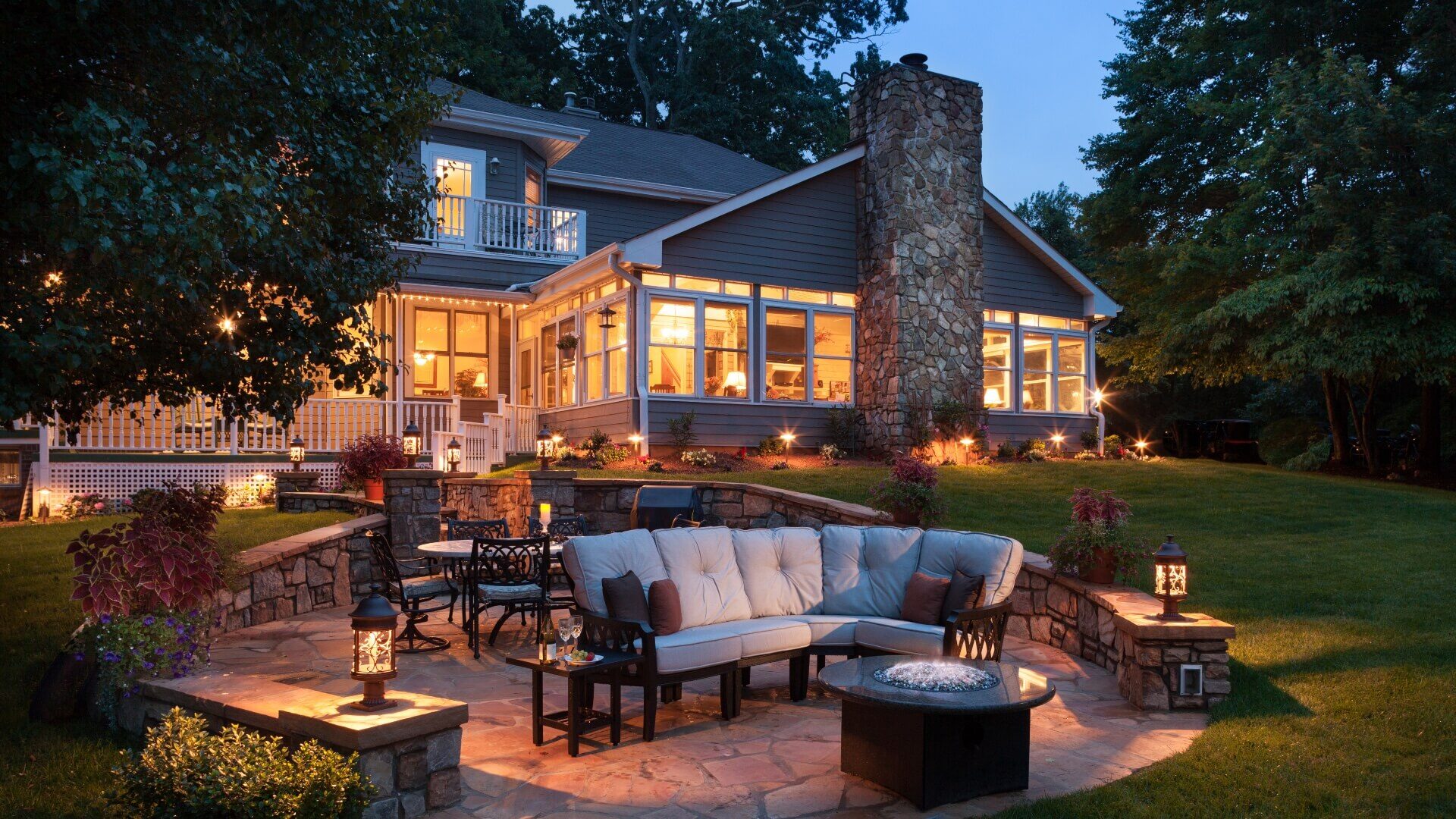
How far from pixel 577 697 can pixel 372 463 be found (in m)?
7.87

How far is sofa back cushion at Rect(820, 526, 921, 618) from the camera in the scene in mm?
7223

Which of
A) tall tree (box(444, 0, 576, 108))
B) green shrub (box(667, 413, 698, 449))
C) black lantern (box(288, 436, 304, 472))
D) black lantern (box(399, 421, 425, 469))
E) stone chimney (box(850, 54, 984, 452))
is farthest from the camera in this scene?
tall tree (box(444, 0, 576, 108))

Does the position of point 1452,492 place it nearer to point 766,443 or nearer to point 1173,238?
point 1173,238

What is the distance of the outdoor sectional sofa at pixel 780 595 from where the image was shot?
242 inches

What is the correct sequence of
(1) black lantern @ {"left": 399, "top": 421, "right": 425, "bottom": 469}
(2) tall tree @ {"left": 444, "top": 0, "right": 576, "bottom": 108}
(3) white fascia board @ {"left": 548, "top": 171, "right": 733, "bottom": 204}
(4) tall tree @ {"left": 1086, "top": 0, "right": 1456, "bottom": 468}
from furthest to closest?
1. (2) tall tree @ {"left": 444, "top": 0, "right": 576, "bottom": 108}
2. (3) white fascia board @ {"left": 548, "top": 171, "right": 733, "bottom": 204}
3. (4) tall tree @ {"left": 1086, "top": 0, "right": 1456, "bottom": 468}
4. (1) black lantern @ {"left": 399, "top": 421, "right": 425, "bottom": 469}

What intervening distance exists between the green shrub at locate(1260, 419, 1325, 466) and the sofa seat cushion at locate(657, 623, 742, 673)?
745 inches

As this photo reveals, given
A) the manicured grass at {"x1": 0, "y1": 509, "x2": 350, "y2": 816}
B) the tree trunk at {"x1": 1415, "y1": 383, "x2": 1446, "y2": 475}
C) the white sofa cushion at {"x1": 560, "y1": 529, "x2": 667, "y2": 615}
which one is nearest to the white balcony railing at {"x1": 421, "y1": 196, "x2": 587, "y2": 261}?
the manicured grass at {"x1": 0, "y1": 509, "x2": 350, "y2": 816}

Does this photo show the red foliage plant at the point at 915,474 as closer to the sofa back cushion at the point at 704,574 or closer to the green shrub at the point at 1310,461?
the sofa back cushion at the point at 704,574

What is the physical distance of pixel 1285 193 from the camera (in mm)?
17375

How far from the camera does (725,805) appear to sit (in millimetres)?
4652

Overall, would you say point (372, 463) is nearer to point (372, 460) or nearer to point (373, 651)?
point (372, 460)

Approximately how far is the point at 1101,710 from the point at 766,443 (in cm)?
952

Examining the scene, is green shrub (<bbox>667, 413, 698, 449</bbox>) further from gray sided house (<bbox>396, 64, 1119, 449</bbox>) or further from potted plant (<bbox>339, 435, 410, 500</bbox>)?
potted plant (<bbox>339, 435, 410, 500</bbox>)

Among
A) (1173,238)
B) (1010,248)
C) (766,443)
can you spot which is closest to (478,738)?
(766,443)
